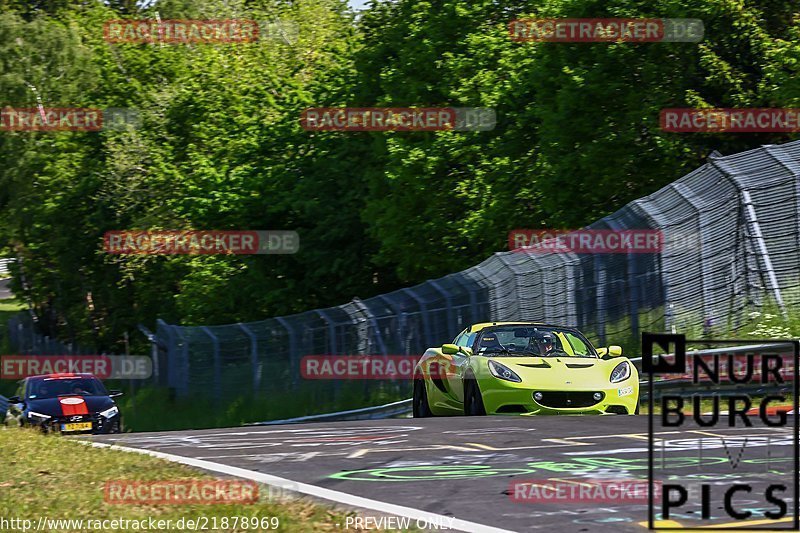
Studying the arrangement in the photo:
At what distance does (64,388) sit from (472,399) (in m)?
10.6

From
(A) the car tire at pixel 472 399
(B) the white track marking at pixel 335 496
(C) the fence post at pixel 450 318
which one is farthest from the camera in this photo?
(C) the fence post at pixel 450 318

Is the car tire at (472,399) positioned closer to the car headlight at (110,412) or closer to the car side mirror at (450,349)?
the car side mirror at (450,349)

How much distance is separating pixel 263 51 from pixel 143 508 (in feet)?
179

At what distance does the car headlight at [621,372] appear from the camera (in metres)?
15.2

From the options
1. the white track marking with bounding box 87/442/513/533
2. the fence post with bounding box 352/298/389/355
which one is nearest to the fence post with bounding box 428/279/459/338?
the fence post with bounding box 352/298/389/355

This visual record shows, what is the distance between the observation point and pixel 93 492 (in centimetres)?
924

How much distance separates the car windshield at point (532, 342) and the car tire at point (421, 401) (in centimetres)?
141

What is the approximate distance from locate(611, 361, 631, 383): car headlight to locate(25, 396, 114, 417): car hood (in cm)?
1070

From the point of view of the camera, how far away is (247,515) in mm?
7797

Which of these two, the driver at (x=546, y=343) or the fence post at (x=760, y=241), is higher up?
the fence post at (x=760, y=241)

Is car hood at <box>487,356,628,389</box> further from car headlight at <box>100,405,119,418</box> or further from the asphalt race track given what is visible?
car headlight at <box>100,405,119,418</box>

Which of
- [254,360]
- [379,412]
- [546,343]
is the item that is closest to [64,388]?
[379,412]

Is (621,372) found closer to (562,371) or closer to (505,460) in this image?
(562,371)

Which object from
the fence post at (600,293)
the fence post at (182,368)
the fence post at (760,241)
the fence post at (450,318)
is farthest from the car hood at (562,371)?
the fence post at (182,368)
